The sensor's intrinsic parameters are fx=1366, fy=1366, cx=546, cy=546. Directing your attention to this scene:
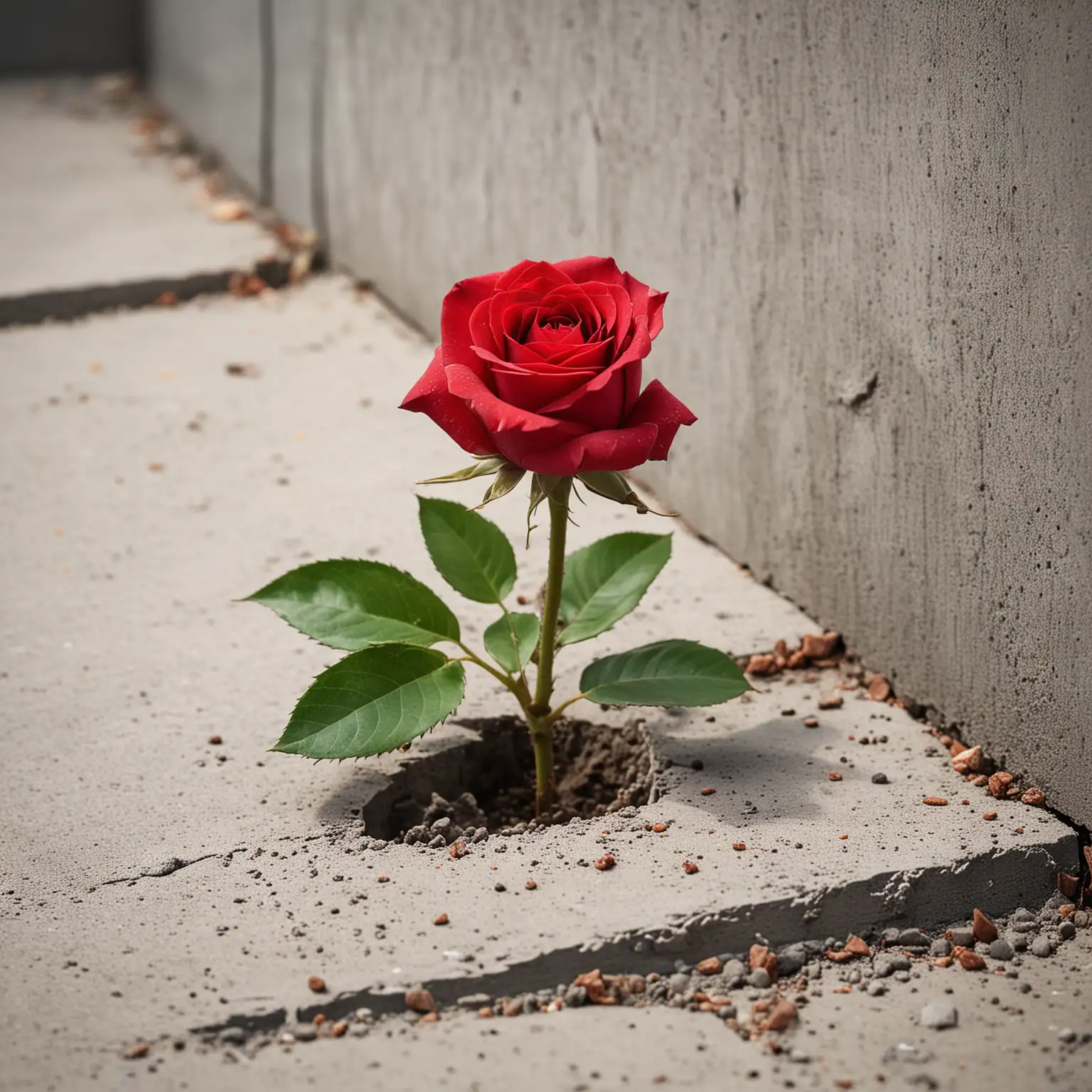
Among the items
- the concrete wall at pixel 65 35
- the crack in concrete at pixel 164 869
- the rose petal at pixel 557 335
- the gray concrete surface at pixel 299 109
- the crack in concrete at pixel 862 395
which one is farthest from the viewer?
the concrete wall at pixel 65 35

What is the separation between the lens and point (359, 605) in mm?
1760

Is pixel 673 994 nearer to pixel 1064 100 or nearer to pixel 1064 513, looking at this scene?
pixel 1064 513

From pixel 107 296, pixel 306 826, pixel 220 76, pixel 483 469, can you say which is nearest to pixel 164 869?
pixel 306 826

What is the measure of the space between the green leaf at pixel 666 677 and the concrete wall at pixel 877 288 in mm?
373

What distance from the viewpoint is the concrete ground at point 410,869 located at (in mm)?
1384

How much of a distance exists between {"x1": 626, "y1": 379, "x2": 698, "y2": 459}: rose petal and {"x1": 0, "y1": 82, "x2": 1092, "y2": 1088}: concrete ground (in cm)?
48

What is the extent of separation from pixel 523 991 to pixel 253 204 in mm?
4205

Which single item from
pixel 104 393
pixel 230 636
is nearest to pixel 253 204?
pixel 104 393

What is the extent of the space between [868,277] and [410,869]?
105 centimetres

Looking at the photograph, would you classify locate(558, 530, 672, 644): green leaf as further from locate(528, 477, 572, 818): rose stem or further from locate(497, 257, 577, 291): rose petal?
locate(497, 257, 577, 291): rose petal

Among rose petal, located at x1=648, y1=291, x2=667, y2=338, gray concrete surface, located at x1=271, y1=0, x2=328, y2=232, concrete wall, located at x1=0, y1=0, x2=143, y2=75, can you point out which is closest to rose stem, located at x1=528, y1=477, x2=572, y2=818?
rose petal, located at x1=648, y1=291, x2=667, y2=338

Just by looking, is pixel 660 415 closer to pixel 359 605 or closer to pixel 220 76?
pixel 359 605

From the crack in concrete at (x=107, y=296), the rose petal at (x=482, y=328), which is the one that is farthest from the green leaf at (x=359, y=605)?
the crack in concrete at (x=107, y=296)

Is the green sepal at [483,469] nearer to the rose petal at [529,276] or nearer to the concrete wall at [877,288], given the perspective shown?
the rose petal at [529,276]
